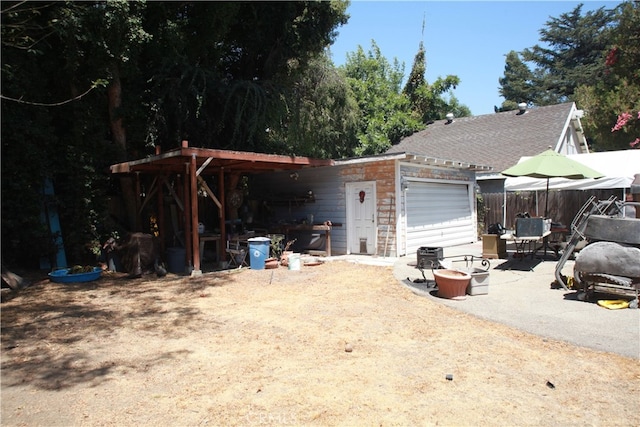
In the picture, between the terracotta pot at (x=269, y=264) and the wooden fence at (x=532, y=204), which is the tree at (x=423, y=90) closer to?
the wooden fence at (x=532, y=204)

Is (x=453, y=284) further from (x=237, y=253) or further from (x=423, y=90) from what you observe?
(x=423, y=90)

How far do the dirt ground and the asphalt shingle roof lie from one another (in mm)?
12279

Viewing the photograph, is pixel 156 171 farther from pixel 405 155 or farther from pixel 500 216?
pixel 500 216

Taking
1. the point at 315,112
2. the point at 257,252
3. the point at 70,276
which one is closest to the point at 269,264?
the point at 257,252

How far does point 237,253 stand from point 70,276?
3.49 m

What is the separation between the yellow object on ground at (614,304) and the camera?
5625 mm

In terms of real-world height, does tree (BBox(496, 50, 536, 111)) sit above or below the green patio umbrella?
above

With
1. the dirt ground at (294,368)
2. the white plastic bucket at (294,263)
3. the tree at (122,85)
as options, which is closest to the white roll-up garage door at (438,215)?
the white plastic bucket at (294,263)

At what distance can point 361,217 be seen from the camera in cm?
1174

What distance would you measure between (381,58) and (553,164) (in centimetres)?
2046

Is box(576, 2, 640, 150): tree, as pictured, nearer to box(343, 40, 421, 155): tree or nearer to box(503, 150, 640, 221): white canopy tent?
box(503, 150, 640, 221): white canopy tent

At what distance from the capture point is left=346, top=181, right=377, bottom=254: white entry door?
37.6ft

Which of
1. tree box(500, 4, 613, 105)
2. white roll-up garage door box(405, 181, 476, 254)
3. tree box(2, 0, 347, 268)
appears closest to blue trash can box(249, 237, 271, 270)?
tree box(2, 0, 347, 268)

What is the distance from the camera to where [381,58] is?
27750 mm
